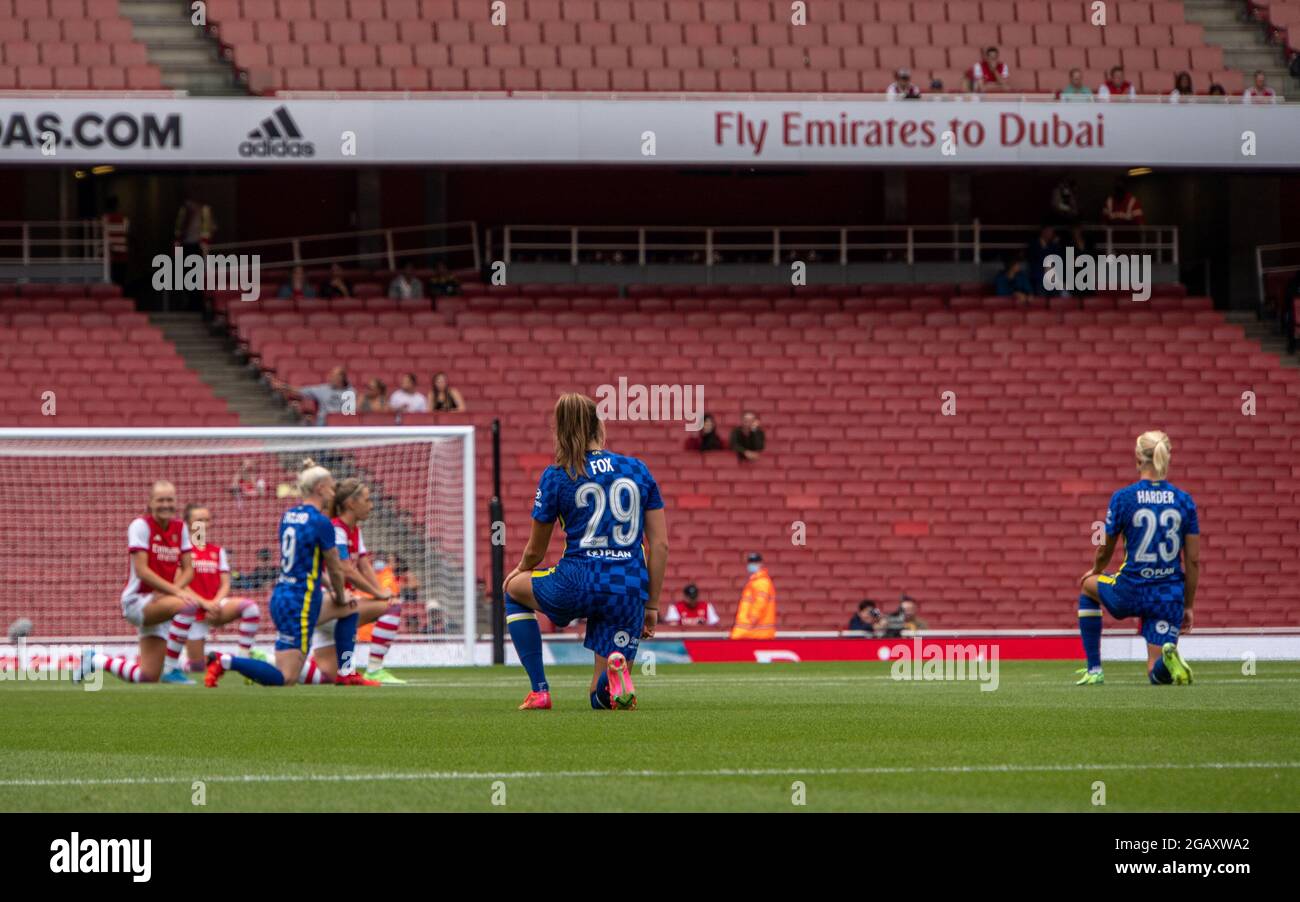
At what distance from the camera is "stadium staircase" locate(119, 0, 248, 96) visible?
27562 millimetres

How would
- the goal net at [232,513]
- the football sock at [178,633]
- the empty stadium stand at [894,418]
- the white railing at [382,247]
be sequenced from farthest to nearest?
the white railing at [382,247] → the empty stadium stand at [894,418] → the goal net at [232,513] → the football sock at [178,633]

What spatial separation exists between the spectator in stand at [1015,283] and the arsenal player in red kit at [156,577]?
53.7ft

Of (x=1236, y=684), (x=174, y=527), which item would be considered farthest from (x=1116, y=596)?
(x=174, y=527)

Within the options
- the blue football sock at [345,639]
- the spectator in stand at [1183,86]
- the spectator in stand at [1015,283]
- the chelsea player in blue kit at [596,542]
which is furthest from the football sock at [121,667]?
the spectator in stand at [1183,86]

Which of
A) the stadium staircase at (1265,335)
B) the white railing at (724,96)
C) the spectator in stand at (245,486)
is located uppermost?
the white railing at (724,96)

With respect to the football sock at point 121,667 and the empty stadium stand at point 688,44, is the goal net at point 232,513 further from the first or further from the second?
the empty stadium stand at point 688,44

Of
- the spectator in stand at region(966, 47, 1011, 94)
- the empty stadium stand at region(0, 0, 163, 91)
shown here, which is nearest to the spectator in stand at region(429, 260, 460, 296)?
the empty stadium stand at region(0, 0, 163, 91)

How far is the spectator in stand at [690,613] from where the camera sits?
2255 centimetres

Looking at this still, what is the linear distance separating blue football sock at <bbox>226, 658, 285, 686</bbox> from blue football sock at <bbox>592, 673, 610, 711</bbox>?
4.10 m

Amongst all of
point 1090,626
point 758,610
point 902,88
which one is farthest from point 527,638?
point 902,88

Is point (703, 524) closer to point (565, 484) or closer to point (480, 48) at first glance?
point (480, 48)

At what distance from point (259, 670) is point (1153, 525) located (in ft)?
21.0

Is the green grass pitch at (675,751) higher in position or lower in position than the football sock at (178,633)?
lower

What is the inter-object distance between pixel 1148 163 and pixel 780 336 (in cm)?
600
